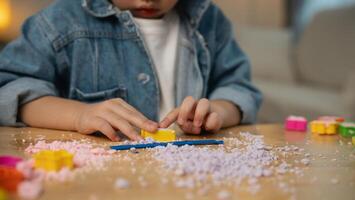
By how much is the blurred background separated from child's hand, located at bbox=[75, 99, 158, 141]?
176 centimetres

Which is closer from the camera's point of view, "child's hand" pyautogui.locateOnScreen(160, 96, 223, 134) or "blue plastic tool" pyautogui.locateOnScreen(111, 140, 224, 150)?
"blue plastic tool" pyautogui.locateOnScreen(111, 140, 224, 150)

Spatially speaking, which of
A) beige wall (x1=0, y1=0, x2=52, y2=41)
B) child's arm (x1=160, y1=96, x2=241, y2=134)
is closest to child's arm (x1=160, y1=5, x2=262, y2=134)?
child's arm (x1=160, y1=96, x2=241, y2=134)

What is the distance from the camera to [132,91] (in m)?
1.18

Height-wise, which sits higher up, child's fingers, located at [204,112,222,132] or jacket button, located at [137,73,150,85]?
jacket button, located at [137,73,150,85]

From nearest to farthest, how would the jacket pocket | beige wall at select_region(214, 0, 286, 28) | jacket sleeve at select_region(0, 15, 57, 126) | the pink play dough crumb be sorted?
the pink play dough crumb, jacket sleeve at select_region(0, 15, 57, 126), the jacket pocket, beige wall at select_region(214, 0, 286, 28)

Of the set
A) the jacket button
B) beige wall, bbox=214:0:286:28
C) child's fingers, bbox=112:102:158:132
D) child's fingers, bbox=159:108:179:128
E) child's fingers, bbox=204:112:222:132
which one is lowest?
child's fingers, bbox=204:112:222:132

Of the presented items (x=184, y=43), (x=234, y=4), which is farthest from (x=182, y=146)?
(x=234, y=4)

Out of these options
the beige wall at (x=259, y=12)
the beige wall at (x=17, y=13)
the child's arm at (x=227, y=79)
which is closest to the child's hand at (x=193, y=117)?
the child's arm at (x=227, y=79)

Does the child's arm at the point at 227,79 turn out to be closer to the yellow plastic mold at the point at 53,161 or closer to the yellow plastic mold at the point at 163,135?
the yellow plastic mold at the point at 163,135

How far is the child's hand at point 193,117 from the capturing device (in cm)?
91

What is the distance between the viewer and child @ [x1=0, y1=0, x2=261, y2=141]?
97 centimetres

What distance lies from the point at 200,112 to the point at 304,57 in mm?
2476

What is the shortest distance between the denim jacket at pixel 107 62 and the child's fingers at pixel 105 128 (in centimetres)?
20

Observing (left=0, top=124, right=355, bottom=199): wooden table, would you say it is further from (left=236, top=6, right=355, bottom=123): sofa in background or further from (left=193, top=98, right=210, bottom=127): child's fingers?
(left=236, top=6, right=355, bottom=123): sofa in background
